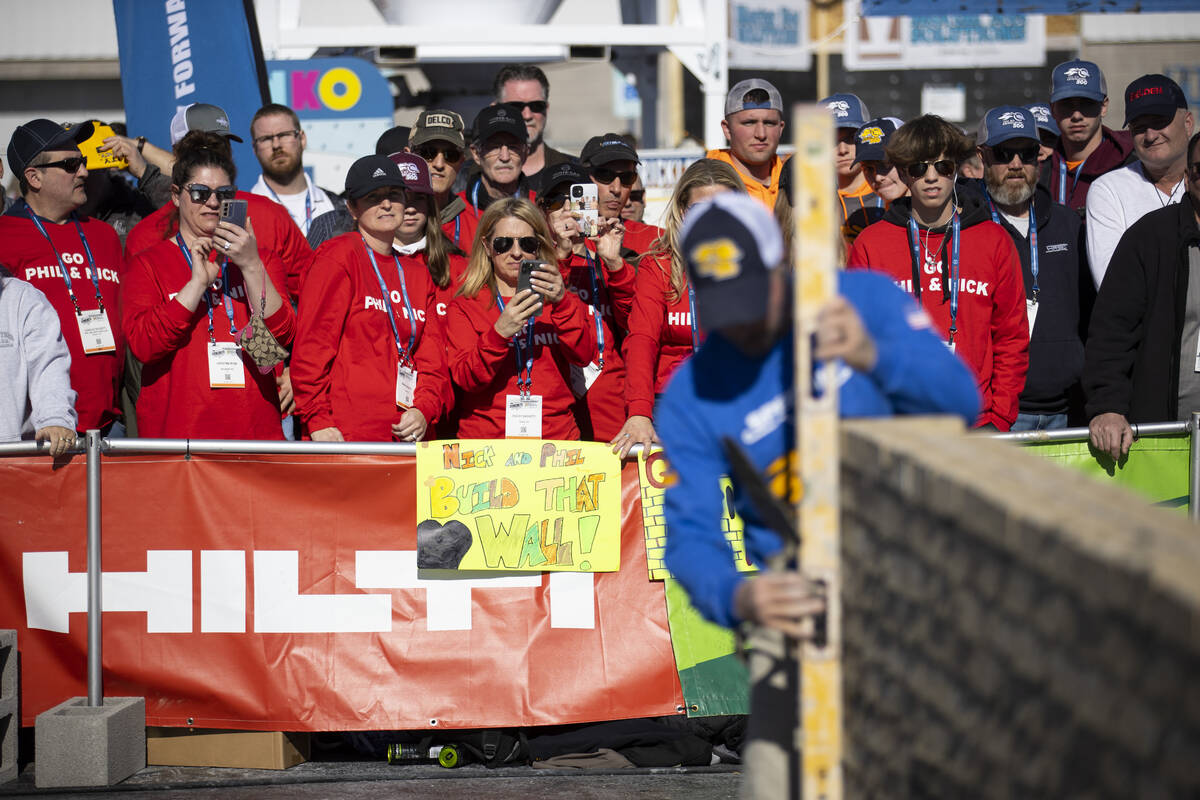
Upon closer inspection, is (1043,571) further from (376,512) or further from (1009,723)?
(376,512)

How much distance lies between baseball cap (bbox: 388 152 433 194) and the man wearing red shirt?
66.6 inches

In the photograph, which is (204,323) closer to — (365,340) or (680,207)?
(365,340)

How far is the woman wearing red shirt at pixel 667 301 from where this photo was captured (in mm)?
5660

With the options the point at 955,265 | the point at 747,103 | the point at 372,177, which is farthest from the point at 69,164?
the point at 955,265

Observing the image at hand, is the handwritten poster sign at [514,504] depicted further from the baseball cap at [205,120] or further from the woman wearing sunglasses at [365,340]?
the baseball cap at [205,120]

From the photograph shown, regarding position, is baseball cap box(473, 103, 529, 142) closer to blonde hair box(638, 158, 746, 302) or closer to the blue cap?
blonde hair box(638, 158, 746, 302)

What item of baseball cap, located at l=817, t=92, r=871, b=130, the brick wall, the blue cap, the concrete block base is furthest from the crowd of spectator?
the brick wall

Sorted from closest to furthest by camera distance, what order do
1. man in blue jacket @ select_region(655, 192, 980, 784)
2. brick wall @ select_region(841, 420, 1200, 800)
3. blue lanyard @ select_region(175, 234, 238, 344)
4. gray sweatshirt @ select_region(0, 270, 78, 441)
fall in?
brick wall @ select_region(841, 420, 1200, 800)
man in blue jacket @ select_region(655, 192, 980, 784)
gray sweatshirt @ select_region(0, 270, 78, 441)
blue lanyard @ select_region(175, 234, 238, 344)

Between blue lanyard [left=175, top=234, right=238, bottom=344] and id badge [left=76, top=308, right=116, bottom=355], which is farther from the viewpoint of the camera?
id badge [left=76, top=308, right=116, bottom=355]

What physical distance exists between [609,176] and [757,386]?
387cm

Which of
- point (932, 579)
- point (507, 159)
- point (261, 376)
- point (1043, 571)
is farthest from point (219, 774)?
point (1043, 571)

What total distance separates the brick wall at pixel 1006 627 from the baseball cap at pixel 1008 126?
14.4ft

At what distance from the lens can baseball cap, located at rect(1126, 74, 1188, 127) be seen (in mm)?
6426

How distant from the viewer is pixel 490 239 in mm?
5758
